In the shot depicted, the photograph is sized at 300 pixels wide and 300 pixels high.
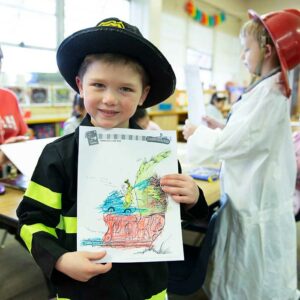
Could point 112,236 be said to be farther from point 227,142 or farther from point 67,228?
point 227,142

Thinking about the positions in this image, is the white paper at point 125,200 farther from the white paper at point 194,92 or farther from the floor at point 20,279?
the floor at point 20,279

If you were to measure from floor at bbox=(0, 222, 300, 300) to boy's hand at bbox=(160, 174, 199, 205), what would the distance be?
1343 millimetres

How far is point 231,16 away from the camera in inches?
312

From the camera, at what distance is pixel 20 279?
6.89 feet

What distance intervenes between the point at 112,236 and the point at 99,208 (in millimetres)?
67

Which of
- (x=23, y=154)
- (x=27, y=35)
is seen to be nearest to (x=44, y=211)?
(x=23, y=154)

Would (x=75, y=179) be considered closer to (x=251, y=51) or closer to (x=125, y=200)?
(x=125, y=200)

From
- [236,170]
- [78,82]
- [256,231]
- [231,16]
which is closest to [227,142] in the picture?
[236,170]

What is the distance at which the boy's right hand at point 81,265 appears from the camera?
2.14 ft

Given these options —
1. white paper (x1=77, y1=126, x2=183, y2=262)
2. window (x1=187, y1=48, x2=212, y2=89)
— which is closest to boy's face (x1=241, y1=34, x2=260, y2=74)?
white paper (x1=77, y1=126, x2=183, y2=262)

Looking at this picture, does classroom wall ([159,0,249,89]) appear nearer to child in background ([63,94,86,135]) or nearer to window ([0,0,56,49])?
window ([0,0,56,49])

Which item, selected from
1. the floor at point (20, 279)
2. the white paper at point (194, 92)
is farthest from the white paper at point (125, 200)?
the floor at point (20, 279)

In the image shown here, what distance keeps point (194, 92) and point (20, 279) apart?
63.5 inches

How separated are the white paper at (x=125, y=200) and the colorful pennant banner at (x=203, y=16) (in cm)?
628
